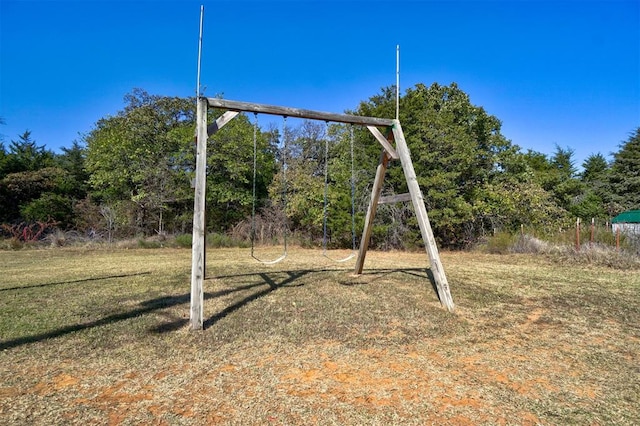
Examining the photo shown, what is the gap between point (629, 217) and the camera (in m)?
20.8

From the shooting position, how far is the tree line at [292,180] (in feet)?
45.1

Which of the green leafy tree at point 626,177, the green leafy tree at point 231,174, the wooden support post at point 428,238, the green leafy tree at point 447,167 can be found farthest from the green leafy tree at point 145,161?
the green leafy tree at point 626,177

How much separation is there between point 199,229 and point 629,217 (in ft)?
83.3

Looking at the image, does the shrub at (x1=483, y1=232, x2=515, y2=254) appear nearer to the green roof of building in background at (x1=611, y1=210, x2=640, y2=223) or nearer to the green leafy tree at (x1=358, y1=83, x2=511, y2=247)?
the green leafy tree at (x1=358, y1=83, x2=511, y2=247)

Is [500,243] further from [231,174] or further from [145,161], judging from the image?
[145,161]

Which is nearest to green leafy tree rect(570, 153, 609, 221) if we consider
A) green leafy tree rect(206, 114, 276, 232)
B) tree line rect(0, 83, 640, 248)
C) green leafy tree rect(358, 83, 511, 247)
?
tree line rect(0, 83, 640, 248)

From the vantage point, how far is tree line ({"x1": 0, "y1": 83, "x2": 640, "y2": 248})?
13742mm

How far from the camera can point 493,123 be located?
16875 mm

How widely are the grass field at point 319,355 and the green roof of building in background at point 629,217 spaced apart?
1924cm

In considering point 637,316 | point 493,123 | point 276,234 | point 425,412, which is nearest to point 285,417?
point 425,412

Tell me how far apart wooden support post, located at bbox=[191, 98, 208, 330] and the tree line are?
8367 millimetres

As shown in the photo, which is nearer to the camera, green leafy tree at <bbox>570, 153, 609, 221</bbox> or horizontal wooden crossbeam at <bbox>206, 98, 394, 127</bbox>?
horizontal wooden crossbeam at <bbox>206, 98, 394, 127</bbox>

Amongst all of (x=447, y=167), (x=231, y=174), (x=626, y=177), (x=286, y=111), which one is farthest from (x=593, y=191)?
(x=286, y=111)

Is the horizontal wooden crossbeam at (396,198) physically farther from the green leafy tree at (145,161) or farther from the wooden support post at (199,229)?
the green leafy tree at (145,161)
